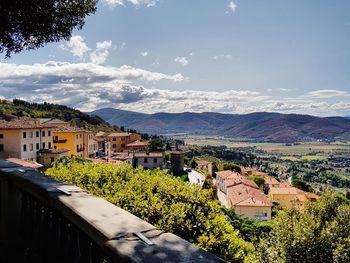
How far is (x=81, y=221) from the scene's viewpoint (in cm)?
229

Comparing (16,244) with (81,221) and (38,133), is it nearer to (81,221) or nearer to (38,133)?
(81,221)

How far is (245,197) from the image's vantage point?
60688 millimetres

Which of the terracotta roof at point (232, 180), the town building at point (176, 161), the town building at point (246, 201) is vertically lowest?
the town building at point (246, 201)

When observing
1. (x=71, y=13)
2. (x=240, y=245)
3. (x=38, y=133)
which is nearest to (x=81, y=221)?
(x=240, y=245)

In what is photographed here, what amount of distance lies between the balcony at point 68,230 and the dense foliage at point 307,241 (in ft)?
55.3

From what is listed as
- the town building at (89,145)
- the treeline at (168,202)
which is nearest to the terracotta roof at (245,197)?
the town building at (89,145)

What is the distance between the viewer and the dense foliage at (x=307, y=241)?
767 inches

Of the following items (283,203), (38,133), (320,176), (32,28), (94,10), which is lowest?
(320,176)

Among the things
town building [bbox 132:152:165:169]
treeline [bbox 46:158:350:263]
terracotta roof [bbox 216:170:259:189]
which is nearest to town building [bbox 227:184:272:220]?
terracotta roof [bbox 216:170:259:189]

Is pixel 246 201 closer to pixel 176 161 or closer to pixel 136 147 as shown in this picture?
pixel 176 161

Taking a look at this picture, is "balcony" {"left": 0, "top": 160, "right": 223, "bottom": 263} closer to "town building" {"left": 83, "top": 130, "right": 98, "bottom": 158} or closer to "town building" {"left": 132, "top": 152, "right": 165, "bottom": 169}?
"town building" {"left": 83, "top": 130, "right": 98, "bottom": 158}

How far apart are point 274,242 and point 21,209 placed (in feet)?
64.3

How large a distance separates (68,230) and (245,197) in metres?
60.2

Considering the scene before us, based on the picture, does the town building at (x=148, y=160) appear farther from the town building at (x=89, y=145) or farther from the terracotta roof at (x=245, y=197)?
the terracotta roof at (x=245, y=197)
